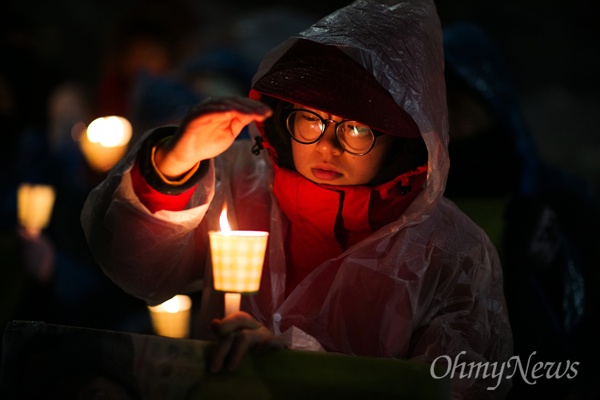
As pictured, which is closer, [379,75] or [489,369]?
[489,369]

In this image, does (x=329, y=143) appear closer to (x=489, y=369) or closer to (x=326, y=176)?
(x=326, y=176)

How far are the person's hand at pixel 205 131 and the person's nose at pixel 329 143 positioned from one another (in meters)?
0.37

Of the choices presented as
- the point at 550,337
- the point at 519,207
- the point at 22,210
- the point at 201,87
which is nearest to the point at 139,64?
the point at 201,87

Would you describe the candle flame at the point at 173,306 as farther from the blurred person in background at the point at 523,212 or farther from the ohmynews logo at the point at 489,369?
the ohmynews logo at the point at 489,369

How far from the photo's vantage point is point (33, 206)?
4.15m

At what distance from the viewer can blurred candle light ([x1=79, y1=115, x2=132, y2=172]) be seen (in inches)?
195

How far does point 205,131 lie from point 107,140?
3.01 metres

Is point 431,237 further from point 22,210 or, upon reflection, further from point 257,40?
point 257,40

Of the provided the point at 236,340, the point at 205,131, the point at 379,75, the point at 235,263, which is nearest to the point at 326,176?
the point at 379,75

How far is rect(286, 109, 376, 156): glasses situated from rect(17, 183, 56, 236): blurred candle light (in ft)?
7.05

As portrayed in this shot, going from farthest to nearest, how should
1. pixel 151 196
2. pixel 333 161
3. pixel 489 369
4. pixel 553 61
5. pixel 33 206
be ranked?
pixel 553 61 < pixel 33 206 < pixel 333 161 < pixel 489 369 < pixel 151 196

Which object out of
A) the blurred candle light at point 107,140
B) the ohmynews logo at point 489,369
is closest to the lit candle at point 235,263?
the ohmynews logo at point 489,369

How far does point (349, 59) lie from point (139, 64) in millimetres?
3612

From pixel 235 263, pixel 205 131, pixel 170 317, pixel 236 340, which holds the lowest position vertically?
pixel 170 317
